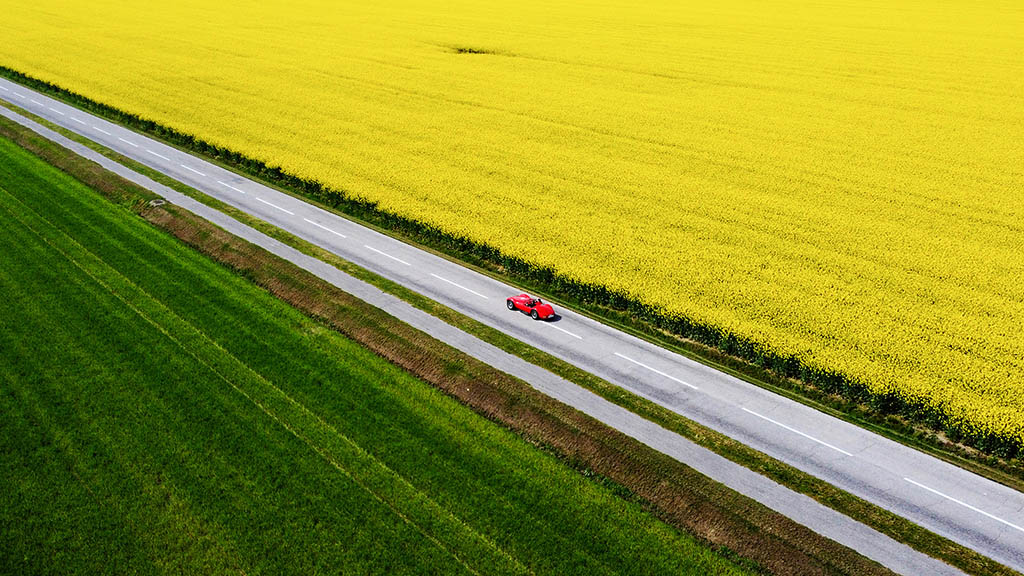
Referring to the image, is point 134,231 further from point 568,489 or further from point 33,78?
point 33,78

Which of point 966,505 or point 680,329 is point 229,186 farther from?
point 966,505

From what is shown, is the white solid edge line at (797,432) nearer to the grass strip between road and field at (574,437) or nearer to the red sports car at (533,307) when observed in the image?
the grass strip between road and field at (574,437)

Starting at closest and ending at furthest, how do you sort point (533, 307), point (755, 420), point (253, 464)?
point (253, 464) < point (755, 420) < point (533, 307)

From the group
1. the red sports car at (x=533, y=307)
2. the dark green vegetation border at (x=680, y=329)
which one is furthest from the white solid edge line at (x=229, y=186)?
the red sports car at (x=533, y=307)

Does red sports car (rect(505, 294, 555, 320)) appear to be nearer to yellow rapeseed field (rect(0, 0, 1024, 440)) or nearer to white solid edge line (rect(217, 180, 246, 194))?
yellow rapeseed field (rect(0, 0, 1024, 440))

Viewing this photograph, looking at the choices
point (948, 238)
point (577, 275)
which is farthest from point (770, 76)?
point (577, 275)

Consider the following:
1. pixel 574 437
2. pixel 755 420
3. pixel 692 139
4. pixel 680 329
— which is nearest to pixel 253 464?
pixel 574 437
